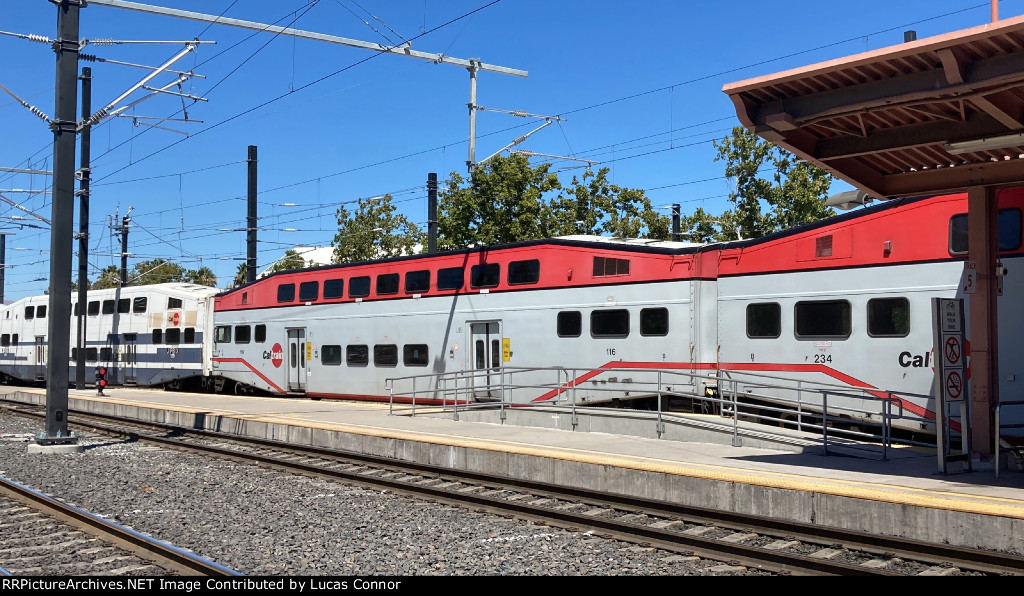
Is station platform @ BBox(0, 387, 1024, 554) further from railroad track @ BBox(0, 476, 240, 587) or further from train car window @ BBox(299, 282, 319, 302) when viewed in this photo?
train car window @ BBox(299, 282, 319, 302)

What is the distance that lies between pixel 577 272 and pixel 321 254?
75637 millimetres

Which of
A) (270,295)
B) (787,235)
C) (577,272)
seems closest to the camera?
(787,235)

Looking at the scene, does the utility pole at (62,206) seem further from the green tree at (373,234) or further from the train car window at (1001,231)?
the green tree at (373,234)

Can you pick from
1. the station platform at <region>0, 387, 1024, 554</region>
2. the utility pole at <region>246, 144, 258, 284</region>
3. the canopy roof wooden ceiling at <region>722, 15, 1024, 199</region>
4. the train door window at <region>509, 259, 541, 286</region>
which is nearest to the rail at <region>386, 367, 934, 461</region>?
the station platform at <region>0, 387, 1024, 554</region>

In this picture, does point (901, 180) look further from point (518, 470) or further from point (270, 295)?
point (270, 295)

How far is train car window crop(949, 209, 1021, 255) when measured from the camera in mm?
13742

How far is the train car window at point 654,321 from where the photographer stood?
18.7 metres

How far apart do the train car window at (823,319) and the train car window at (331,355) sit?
1596cm

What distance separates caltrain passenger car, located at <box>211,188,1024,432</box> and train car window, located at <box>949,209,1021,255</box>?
2 cm

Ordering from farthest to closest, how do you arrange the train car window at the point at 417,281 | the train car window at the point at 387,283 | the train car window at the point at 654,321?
1. the train car window at the point at 387,283
2. the train car window at the point at 417,281
3. the train car window at the point at 654,321

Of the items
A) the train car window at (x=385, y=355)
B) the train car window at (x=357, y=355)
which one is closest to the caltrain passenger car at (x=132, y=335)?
the train car window at (x=357, y=355)

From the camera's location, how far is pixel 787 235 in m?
16.6

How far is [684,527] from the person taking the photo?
980 centimetres
